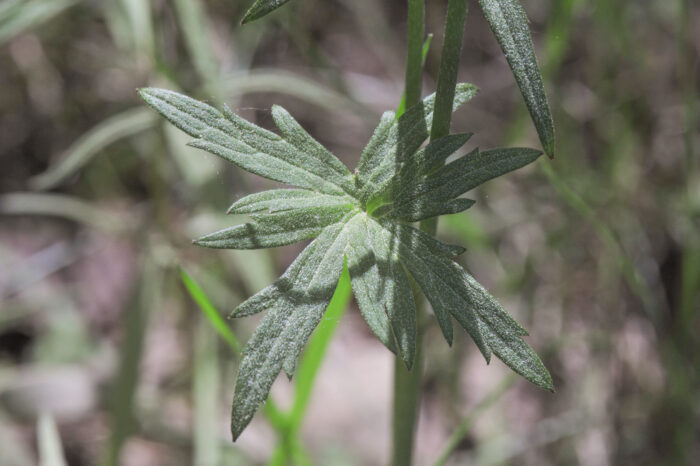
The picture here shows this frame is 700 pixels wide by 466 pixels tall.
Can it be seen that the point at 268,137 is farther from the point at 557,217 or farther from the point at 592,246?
the point at 592,246

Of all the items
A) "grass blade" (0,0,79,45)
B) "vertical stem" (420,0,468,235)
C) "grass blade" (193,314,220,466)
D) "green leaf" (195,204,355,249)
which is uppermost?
"grass blade" (0,0,79,45)

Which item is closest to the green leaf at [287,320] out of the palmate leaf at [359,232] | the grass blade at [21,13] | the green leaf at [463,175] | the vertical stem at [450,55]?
the palmate leaf at [359,232]

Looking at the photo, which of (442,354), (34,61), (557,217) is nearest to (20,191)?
(34,61)

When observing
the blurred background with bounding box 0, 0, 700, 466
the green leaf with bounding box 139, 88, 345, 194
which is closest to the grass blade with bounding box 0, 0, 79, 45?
the blurred background with bounding box 0, 0, 700, 466

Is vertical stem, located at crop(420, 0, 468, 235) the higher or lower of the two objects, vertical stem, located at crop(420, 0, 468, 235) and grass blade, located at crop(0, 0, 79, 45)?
the lower

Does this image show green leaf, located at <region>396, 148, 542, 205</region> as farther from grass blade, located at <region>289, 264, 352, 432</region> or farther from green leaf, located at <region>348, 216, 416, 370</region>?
grass blade, located at <region>289, 264, 352, 432</region>

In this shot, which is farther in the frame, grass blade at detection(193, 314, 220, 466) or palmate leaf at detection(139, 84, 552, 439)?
grass blade at detection(193, 314, 220, 466)
